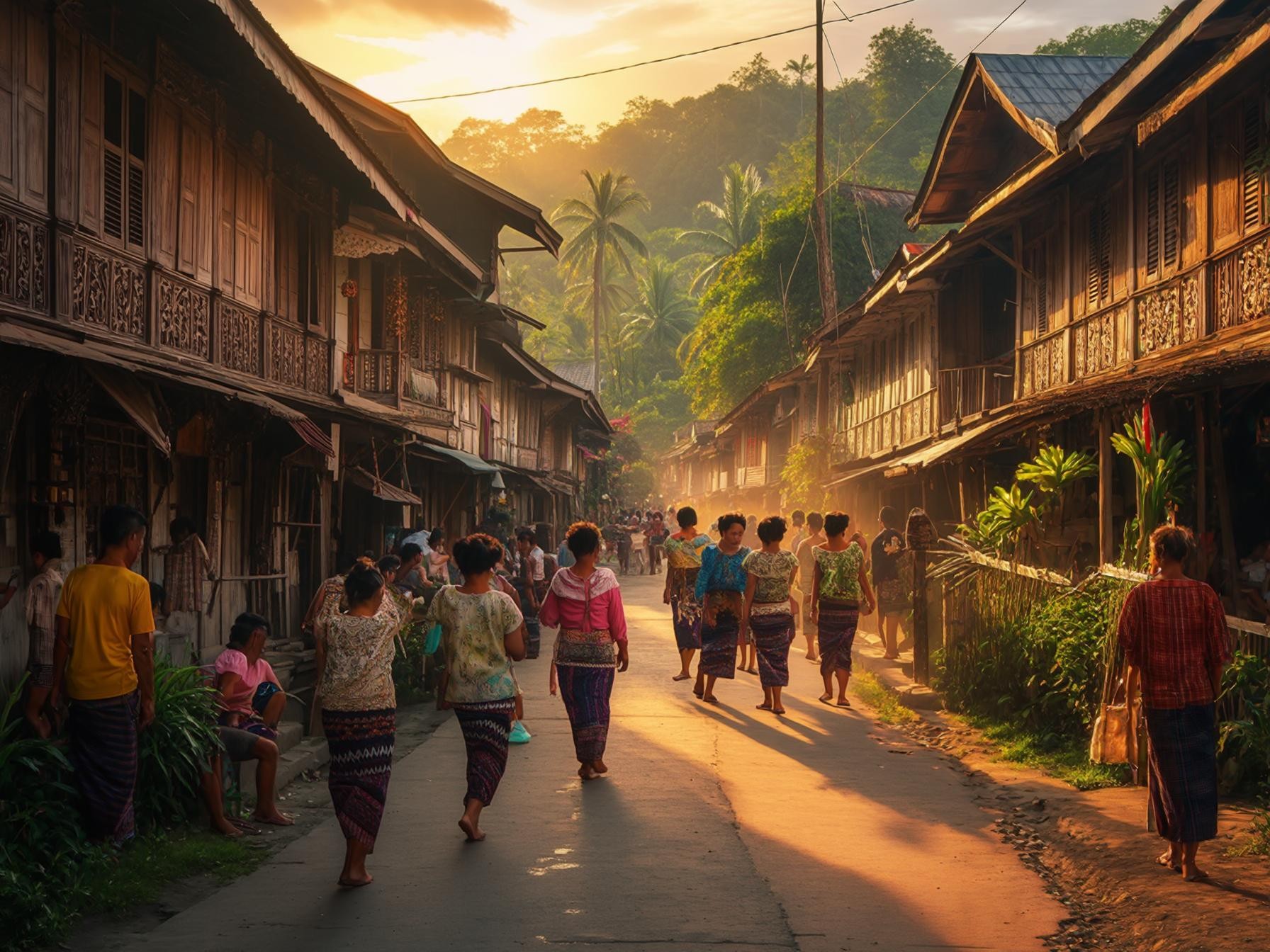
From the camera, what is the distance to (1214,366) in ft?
29.7

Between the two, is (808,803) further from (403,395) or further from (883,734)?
(403,395)

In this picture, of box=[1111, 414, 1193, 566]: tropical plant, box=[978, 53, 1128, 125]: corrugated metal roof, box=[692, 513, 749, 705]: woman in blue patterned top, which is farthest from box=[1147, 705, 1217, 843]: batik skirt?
box=[978, 53, 1128, 125]: corrugated metal roof

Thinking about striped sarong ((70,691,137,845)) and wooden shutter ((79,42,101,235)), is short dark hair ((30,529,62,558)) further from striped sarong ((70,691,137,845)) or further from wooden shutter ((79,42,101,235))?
wooden shutter ((79,42,101,235))

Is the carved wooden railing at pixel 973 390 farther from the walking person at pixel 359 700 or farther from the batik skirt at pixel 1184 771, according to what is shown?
the walking person at pixel 359 700

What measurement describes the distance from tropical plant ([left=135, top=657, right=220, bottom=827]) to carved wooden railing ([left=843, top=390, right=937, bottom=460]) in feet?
53.2

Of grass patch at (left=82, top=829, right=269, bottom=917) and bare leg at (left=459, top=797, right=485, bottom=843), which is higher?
bare leg at (left=459, top=797, right=485, bottom=843)

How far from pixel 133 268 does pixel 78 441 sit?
188 cm

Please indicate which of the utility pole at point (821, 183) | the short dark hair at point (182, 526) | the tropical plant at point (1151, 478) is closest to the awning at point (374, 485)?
the short dark hair at point (182, 526)

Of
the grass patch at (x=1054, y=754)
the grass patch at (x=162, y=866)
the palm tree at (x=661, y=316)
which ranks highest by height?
the palm tree at (x=661, y=316)

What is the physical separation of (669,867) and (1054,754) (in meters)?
4.37

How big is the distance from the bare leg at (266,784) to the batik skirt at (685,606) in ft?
21.1

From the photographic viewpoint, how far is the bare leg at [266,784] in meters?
8.30

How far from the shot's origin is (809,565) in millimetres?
19797

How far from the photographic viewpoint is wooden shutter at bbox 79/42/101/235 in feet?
33.0
